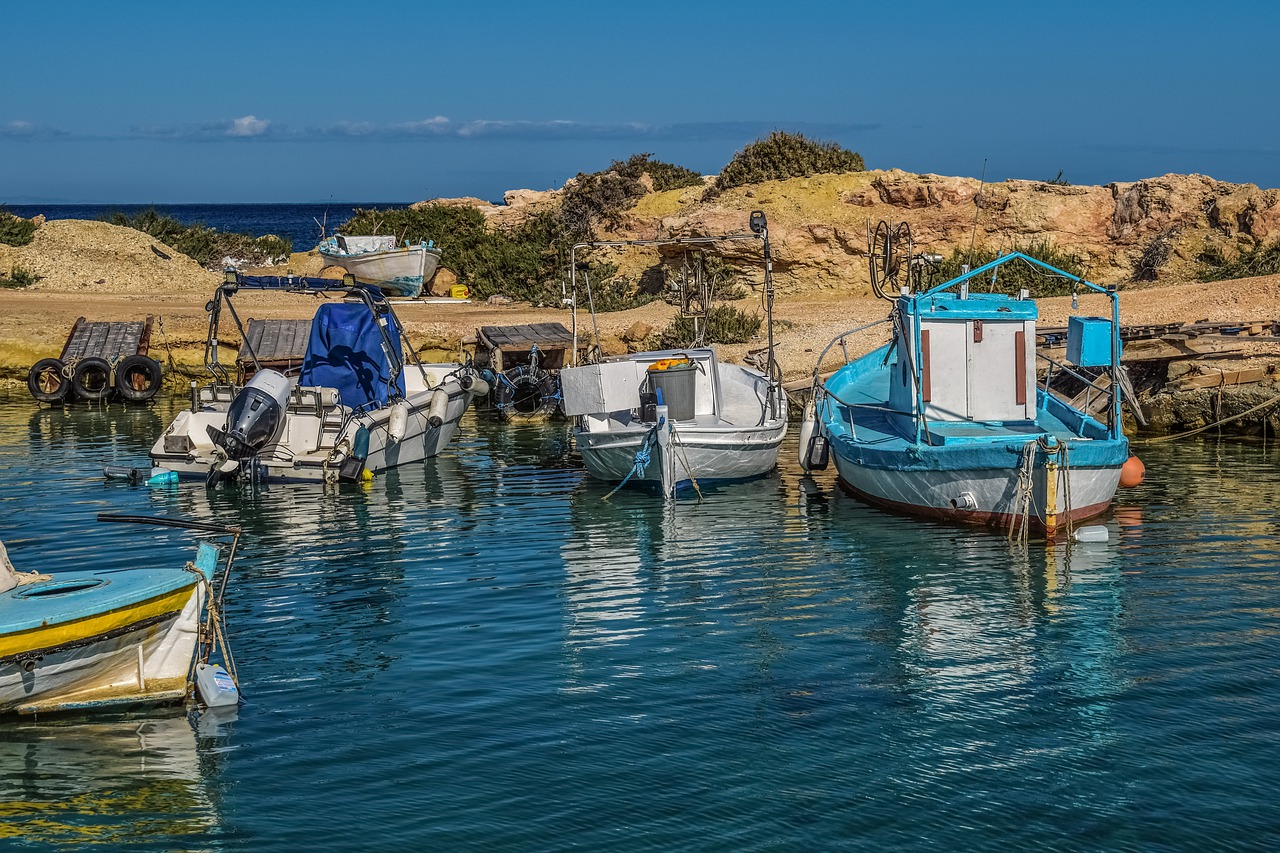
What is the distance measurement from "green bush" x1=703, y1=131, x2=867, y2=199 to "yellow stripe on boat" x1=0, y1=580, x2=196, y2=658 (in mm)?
34628

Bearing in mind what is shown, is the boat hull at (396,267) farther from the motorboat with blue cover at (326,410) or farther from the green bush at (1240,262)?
the green bush at (1240,262)

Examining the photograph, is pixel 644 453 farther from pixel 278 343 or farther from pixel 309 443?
pixel 278 343

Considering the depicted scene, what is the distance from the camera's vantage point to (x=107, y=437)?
85.2 ft

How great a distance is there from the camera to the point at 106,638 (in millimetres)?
10250

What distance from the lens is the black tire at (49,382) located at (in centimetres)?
3044

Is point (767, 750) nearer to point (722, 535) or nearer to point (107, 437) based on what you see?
point (722, 535)

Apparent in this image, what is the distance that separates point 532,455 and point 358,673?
12649 mm

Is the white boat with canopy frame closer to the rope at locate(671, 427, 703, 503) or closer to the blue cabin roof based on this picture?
the rope at locate(671, 427, 703, 503)

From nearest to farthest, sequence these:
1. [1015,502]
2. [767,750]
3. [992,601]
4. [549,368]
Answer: [767,750]
[992,601]
[1015,502]
[549,368]

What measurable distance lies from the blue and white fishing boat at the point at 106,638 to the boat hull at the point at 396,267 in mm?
30876

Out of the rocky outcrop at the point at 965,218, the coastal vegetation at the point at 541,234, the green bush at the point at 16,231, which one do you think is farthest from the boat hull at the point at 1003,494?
the green bush at the point at 16,231

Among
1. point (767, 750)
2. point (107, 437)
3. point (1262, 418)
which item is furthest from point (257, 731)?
point (1262, 418)

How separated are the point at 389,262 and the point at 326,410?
66.6 ft

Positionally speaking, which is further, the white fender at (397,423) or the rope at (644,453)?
the white fender at (397,423)
